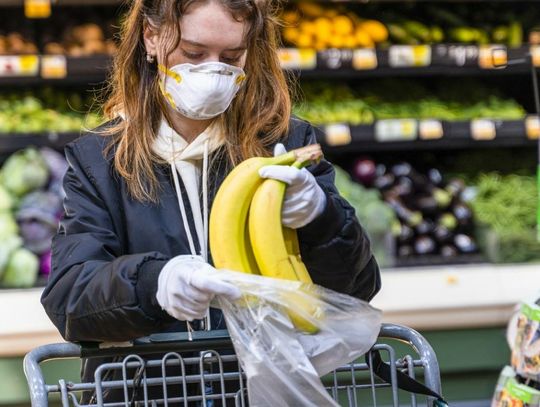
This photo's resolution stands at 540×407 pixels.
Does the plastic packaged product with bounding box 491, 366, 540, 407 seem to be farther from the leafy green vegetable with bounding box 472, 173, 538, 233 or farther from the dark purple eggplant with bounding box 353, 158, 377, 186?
the dark purple eggplant with bounding box 353, 158, 377, 186

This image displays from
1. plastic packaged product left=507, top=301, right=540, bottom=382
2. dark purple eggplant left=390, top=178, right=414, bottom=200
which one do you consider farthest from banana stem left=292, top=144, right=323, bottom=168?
dark purple eggplant left=390, top=178, right=414, bottom=200

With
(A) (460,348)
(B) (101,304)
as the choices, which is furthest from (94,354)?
(A) (460,348)

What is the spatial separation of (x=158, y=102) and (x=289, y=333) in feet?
2.17

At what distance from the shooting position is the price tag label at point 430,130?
5.21 m

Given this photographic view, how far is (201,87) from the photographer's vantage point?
6.66 ft

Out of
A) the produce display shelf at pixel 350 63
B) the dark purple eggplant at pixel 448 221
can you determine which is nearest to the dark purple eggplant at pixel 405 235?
the dark purple eggplant at pixel 448 221

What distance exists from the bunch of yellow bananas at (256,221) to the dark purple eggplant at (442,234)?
3.52 metres

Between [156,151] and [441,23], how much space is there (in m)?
3.97

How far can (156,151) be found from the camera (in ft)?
6.93

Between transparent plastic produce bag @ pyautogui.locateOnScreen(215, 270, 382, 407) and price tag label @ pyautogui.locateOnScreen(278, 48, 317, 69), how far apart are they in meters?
3.45

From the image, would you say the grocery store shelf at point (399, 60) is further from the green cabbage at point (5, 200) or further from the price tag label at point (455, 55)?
the green cabbage at point (5, 200)

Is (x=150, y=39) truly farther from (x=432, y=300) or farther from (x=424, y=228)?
(x=424, y=228)

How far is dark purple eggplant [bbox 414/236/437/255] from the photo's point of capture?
17.1 ft

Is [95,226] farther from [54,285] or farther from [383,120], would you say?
[383,120]
